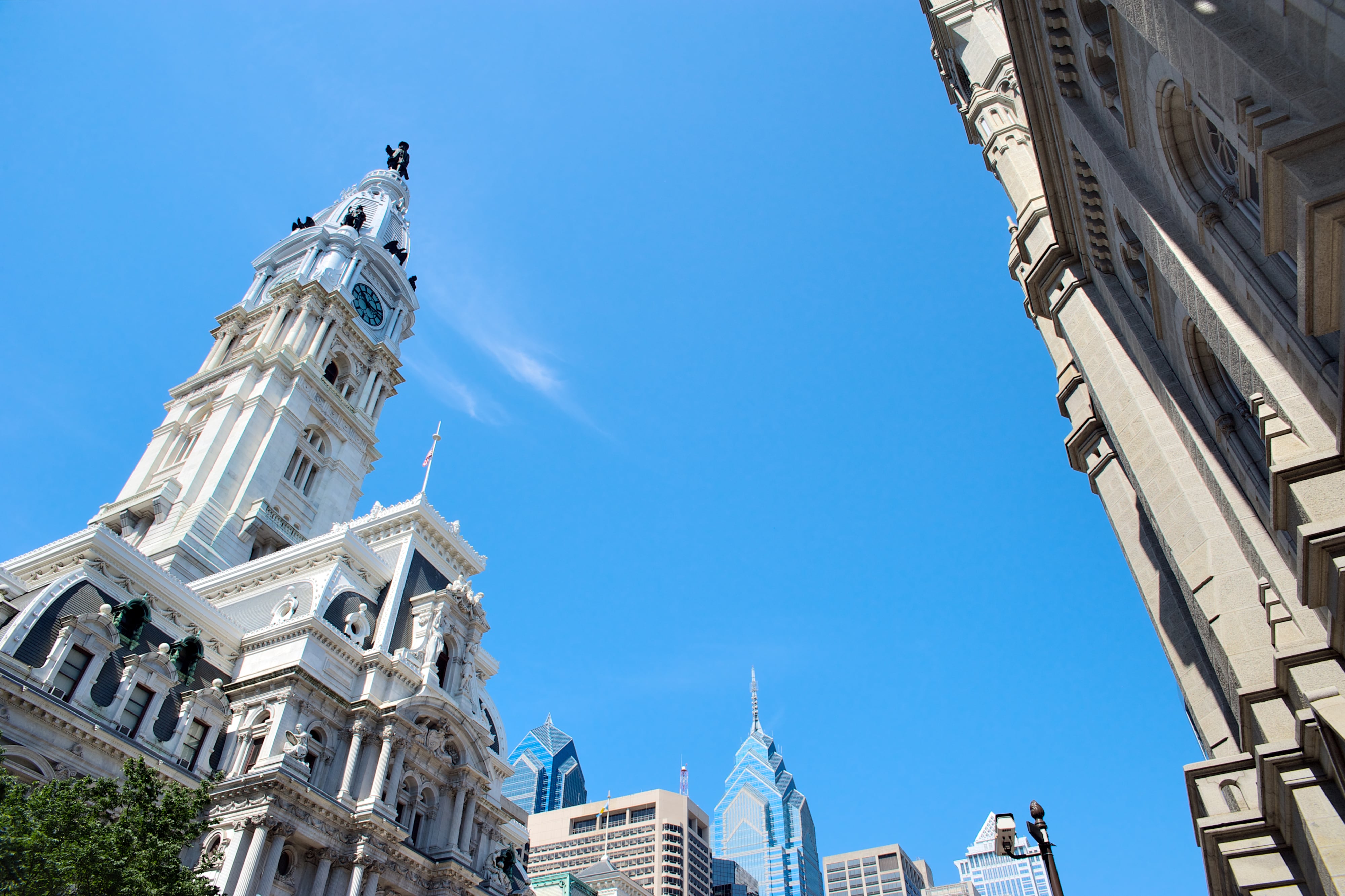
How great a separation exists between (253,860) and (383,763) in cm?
690

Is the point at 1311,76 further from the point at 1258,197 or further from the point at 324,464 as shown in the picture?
the point at 324,464

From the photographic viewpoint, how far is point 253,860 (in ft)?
102

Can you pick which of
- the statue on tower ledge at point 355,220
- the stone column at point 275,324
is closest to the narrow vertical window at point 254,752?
the stone column at point 275,324

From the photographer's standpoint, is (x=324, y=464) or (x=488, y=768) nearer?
(x=488, y=768)

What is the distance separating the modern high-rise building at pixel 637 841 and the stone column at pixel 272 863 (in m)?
127

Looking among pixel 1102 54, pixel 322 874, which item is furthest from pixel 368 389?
pixel 1102 54

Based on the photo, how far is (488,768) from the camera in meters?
43.8

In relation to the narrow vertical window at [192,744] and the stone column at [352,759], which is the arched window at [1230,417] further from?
the narrow vertical window at [192,744]

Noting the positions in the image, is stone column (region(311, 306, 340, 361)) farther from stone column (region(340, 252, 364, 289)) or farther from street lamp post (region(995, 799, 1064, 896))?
street lamp post (region(995, 799, 1064, 896))

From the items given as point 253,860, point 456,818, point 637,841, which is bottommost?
point 253,860

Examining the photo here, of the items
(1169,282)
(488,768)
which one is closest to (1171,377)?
(1169,282)

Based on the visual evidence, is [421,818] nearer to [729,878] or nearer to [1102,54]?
[1102,54]

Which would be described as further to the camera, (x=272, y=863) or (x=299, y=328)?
(x=299, y=328)

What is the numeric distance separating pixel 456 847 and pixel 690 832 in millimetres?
136297
